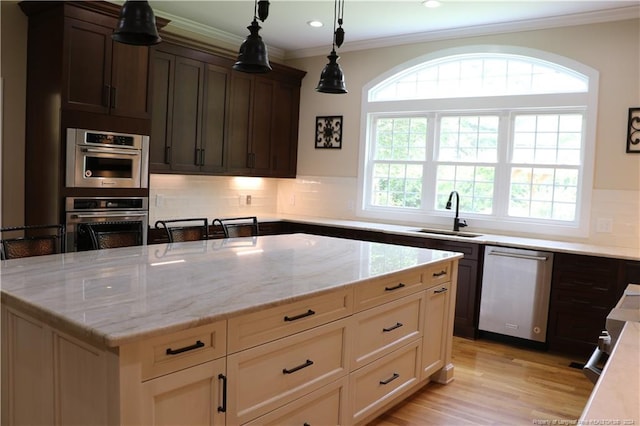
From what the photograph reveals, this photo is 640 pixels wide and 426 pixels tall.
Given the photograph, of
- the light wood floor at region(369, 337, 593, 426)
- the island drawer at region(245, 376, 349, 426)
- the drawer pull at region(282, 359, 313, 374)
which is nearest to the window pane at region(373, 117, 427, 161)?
the light wood floor at region(369, 337, 593, 426)

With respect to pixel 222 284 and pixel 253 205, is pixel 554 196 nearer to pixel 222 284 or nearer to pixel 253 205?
pixel 253 205

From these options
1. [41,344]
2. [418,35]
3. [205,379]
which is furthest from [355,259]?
Result: [418,35]

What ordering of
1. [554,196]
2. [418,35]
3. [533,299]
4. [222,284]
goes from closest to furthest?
[222,284] → [533,299] → [554,196] → [418,35]

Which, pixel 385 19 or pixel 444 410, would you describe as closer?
pixel 444 410

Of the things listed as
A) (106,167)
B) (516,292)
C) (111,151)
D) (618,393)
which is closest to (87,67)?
(111,151)

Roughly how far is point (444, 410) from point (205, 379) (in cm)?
182

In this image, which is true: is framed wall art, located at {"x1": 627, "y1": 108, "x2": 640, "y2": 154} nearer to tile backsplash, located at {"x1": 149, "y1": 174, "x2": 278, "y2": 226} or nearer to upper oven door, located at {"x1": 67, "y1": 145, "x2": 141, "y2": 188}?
tile backsplash, located at {"x1": 149, "y1": 174, "x2": 278, "y2": 226}

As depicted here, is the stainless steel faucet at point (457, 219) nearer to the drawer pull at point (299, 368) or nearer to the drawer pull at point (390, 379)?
the drawer pull at point (390, 379)

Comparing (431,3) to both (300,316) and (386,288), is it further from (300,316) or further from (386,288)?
(300,316)

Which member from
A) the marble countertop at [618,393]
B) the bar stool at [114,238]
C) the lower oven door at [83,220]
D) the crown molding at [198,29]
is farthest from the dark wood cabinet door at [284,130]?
the marble countertop at [618,393]

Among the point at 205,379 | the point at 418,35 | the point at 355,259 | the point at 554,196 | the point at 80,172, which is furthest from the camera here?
the point at 418,35

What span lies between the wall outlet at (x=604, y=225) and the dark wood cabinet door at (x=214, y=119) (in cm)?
357

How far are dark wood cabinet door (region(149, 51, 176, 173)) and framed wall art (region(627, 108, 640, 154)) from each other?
399cm

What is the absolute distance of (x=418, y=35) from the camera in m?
5.27
